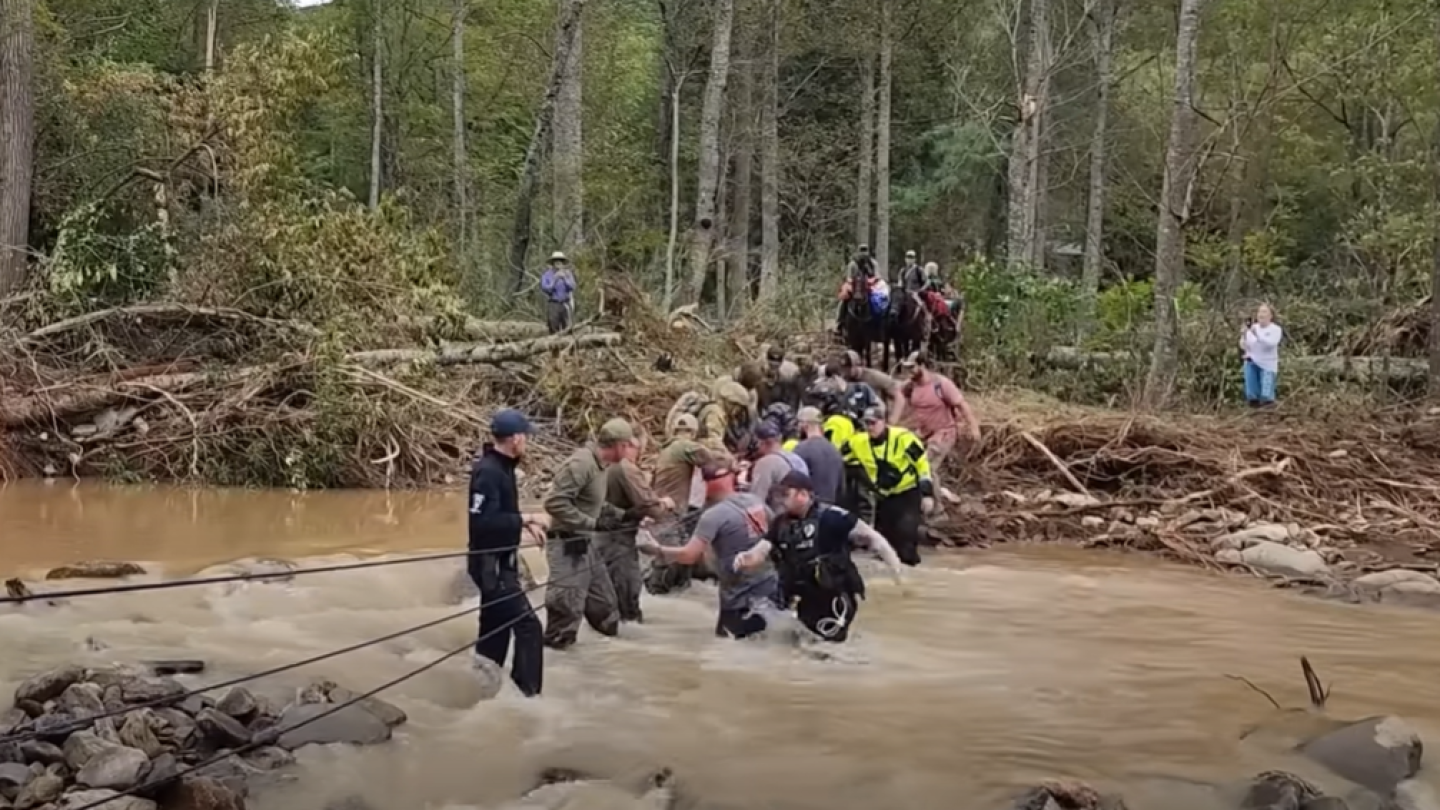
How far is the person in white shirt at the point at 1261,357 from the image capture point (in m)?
19.4

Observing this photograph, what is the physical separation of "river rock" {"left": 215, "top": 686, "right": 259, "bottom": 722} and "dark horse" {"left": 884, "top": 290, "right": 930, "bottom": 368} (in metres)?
13.5

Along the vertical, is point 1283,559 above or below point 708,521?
below

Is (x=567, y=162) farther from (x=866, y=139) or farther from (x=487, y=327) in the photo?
(x=866, y=139)

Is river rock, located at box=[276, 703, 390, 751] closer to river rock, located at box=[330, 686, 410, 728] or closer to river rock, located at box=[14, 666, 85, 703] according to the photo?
river rock, located at box=[330, 686, 410, 728]

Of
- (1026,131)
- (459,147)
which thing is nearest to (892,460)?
(1026,131)

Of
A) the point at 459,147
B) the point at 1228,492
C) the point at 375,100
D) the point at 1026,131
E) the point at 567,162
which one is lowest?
the point at 1228,492

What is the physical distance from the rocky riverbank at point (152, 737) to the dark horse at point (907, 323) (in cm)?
1275

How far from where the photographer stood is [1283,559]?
14.2m

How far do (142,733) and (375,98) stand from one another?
31.9 metres

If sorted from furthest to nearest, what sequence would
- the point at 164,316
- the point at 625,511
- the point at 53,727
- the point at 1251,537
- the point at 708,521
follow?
1. the point at 164,316
2. the point at 1251,537
3. the point at 625,511
4. the point at 708,521
5. the point at 53,727

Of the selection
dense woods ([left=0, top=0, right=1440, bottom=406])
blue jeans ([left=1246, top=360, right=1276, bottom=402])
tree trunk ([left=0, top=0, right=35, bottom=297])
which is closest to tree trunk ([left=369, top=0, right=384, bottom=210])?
dense woods ([left=0, top=0, right=1440, bottom=406])

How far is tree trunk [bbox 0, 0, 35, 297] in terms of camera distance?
21578 millimetres

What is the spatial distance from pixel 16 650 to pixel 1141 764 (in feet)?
24.9

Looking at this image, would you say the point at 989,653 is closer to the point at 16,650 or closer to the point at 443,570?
the point at 443,570
